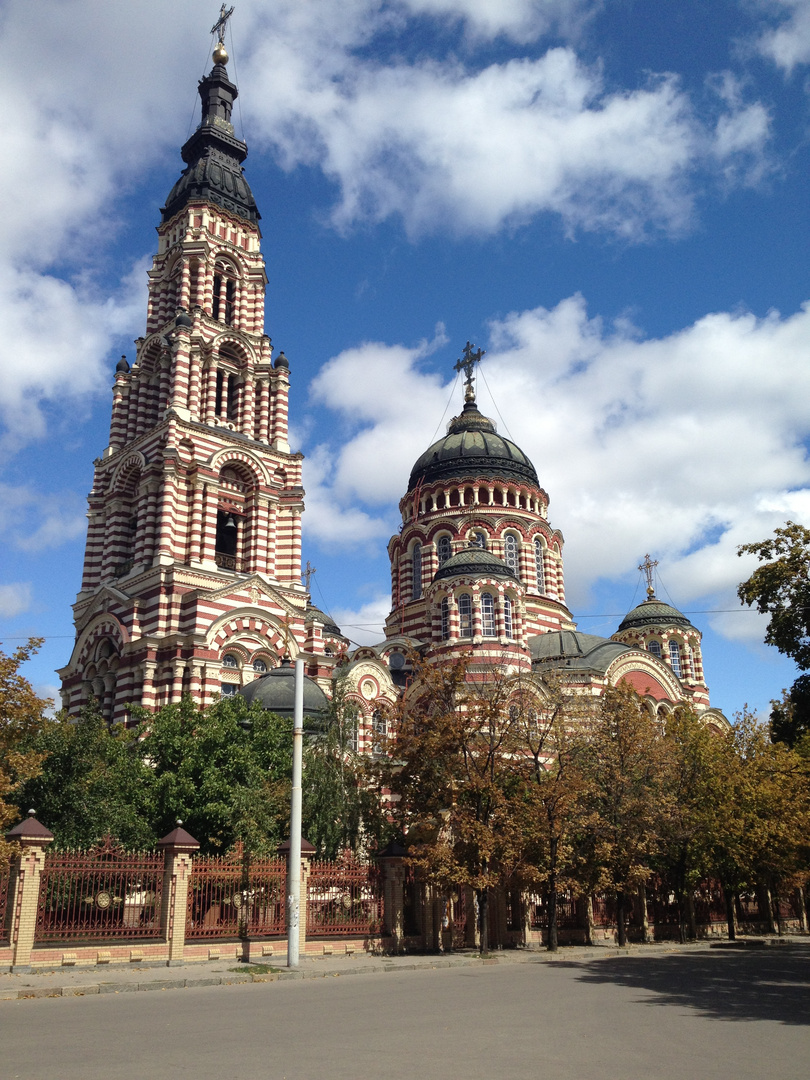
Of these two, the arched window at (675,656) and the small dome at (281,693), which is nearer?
the small dome at (281,693)

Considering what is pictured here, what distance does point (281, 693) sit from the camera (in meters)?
30.5

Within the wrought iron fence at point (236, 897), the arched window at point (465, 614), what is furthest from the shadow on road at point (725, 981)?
the arched window at point (465, 614)

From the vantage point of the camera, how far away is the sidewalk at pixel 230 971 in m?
14.7

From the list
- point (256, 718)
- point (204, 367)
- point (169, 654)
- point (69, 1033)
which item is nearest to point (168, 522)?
point (169, 654)

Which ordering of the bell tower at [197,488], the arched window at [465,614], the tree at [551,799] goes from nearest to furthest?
the tree at [551,799] → the bell tower at [197,488] → the arched window at [465,614]

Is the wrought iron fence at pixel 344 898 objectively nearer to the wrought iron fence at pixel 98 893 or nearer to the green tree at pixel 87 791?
the wrought iron fence at pixel 98 893

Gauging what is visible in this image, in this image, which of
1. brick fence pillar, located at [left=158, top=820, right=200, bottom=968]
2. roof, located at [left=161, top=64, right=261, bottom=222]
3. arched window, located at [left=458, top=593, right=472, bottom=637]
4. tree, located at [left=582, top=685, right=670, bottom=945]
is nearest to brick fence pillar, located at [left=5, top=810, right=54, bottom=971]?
brick fence pillar, located at [left=158, top=820, right=200, bottom=968]

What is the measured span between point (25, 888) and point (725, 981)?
13.6 meters

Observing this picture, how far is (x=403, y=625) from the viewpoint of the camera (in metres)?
45.5

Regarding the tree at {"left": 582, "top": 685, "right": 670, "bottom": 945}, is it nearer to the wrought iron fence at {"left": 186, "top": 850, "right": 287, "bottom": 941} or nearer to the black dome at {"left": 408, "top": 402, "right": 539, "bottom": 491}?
the wrought iron fence at {"left": 186, "top": 850, "right": 287, "bottom": 941}

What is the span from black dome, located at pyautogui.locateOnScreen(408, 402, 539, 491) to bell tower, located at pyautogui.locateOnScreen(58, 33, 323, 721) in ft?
38.0

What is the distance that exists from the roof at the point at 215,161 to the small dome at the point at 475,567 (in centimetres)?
2024

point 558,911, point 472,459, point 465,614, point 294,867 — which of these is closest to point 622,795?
point 558,911

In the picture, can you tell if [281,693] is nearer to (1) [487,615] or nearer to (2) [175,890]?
(1) [487,615]
